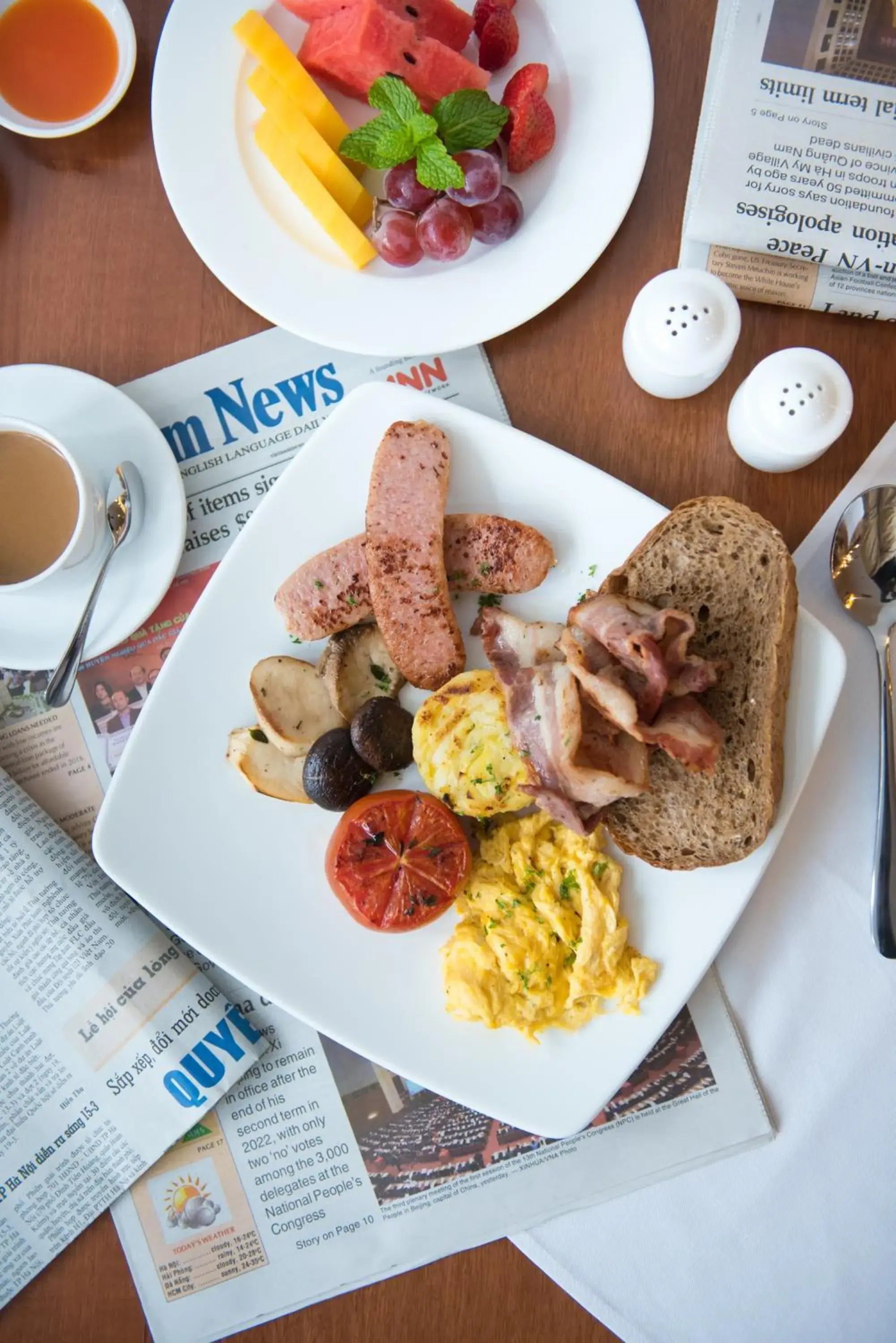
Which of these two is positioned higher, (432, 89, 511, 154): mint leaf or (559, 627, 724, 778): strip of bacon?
(432, 89, 511, 154): mint leaf

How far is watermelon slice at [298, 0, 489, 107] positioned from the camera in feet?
4.59

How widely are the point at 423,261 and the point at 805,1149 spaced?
1.57m

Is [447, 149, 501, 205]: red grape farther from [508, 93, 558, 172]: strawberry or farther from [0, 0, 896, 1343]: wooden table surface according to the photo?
[0, 0, 896, 1343]: wooden table surface

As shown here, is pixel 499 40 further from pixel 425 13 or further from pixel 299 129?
pixel 299 129

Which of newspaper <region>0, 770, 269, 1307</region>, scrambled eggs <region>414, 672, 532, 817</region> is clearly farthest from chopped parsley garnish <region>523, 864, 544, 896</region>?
newspaper <region>0, 770, 269, 1307</region>

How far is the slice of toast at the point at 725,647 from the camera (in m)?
1.33

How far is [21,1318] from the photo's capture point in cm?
152

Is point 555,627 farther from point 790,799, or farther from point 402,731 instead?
point 790,799

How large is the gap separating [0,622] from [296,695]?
48 cm

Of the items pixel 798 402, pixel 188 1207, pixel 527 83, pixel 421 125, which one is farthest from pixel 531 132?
pixel 188 1207

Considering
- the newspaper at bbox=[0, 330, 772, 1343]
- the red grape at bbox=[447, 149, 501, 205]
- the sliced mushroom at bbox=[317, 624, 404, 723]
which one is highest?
the red grape at bbox=[447, 149, 501, 205]

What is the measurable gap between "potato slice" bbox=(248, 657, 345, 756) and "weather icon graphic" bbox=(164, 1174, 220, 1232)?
30.0 inches

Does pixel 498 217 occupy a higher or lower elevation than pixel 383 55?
lower

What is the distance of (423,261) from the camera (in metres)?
1.49
